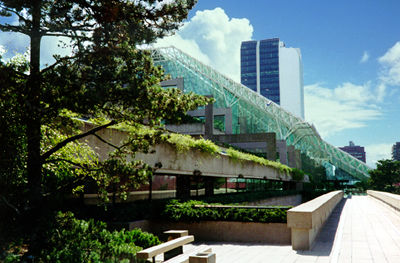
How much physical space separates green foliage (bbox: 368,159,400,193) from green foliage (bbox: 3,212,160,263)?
64.4m

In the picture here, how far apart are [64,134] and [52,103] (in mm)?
2717

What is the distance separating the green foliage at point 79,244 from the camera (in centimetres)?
525

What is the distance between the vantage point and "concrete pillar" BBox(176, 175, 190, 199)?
1820cm

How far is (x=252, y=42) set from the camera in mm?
193125

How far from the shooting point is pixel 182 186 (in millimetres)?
18359

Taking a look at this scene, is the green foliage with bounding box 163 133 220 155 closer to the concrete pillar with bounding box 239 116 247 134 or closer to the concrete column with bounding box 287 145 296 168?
the concrete pillar with bounding box 239 116 247 134

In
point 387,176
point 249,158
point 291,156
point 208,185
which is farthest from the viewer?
point 387,176

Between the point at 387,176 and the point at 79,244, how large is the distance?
217 feet

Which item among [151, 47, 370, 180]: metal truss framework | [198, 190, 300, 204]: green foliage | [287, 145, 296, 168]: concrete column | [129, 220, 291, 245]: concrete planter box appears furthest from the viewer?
[287, 145, 296, 168]: concrete column

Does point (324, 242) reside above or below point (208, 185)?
below

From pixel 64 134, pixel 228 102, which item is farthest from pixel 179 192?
pixel 228 102

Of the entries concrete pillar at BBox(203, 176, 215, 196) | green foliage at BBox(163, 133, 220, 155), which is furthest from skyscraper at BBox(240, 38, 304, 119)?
green foliage at BBox(163, 133, 220, 155)

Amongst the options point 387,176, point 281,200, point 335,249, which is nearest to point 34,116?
point 335,249

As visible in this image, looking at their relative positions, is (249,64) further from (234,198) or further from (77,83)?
(77,83)
